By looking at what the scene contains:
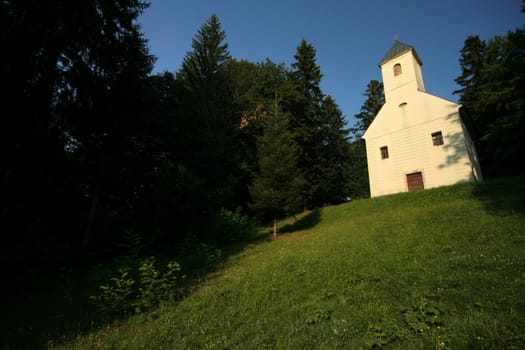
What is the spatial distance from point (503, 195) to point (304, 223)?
11211 millimetres

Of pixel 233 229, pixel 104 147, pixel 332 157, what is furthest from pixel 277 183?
pixel 332 157

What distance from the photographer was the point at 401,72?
2211 cm

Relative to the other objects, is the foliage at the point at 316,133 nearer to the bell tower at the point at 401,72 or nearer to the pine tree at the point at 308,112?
the pine tree at the point at 308,112

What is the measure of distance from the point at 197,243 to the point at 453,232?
10254 millimetres

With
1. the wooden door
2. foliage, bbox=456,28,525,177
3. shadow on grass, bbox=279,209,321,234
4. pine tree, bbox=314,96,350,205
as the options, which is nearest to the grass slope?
shadow on grass, bbox=279,209,321,234

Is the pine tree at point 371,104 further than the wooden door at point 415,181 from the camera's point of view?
Yes

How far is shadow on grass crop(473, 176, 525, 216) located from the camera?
393 inches

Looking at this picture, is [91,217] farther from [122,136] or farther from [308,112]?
[308,112]

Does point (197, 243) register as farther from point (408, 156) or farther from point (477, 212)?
point (408, 156)

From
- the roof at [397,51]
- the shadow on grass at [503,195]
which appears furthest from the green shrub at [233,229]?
the roof at [397,51]

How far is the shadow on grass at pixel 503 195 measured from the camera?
999 centimetres

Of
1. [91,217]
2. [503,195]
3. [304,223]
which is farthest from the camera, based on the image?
[304,223]

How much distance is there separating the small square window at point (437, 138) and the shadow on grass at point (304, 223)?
Answer: 1065cm

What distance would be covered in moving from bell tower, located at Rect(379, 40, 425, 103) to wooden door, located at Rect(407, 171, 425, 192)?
6722mm
